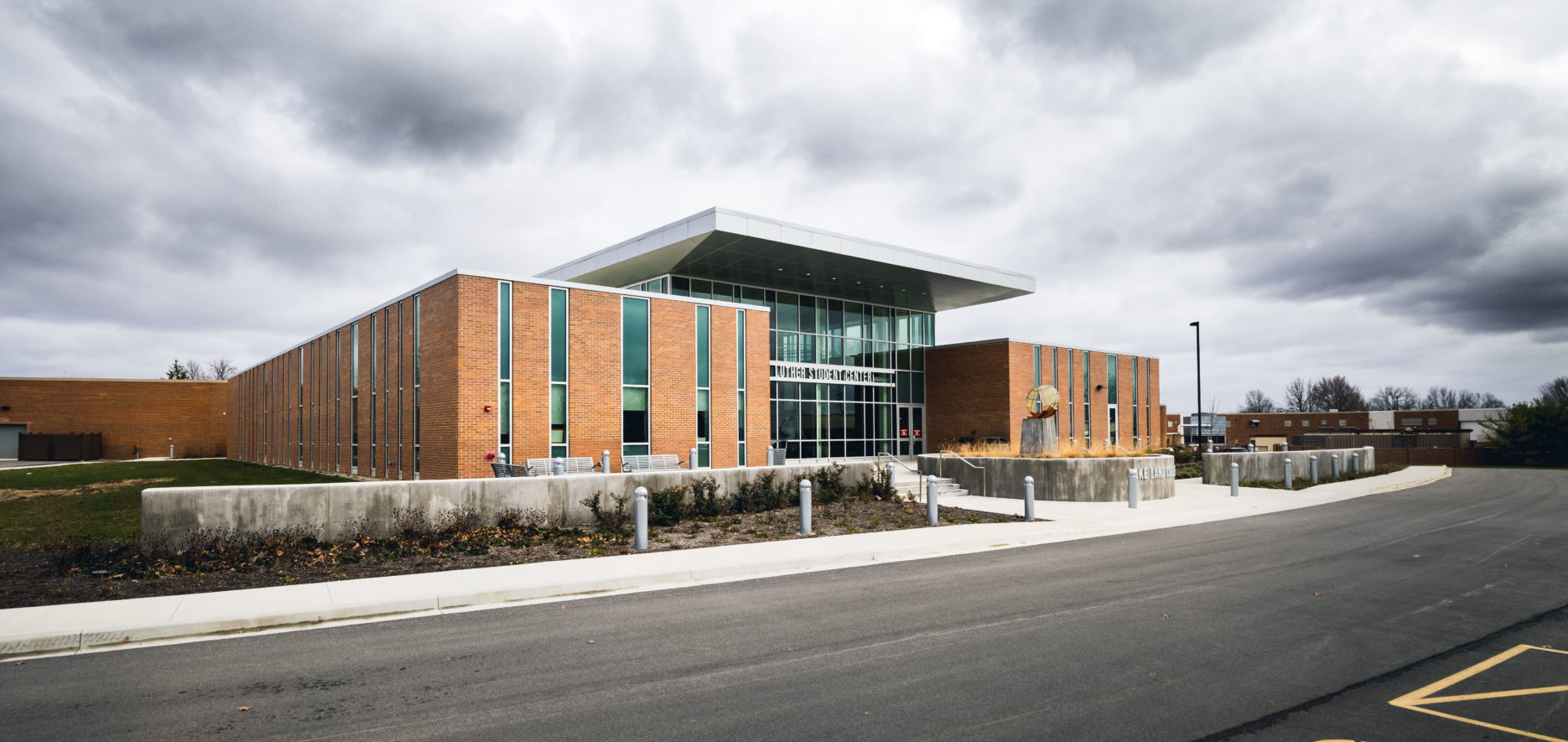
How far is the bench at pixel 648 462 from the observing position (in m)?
24.6

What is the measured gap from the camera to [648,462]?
978 inches

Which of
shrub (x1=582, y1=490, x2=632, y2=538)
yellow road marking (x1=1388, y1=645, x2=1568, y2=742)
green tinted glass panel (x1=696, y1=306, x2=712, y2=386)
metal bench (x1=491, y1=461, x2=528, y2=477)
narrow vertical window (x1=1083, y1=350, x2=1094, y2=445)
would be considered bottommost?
yellow road marking (x1=1388, y1=645, x2=1568, y2=742)

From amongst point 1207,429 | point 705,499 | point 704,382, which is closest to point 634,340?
point 704,382

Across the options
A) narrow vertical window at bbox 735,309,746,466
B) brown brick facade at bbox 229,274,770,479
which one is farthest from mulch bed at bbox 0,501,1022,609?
narrow vertical window at bbox 735,309,746,466

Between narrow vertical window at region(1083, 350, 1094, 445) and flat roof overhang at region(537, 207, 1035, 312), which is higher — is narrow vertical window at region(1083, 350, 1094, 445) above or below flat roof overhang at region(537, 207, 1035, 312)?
below

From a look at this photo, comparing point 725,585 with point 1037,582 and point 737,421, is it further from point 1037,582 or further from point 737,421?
point 737,421

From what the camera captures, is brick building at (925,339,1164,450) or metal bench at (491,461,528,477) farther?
brick building at (925,339,1164,450)

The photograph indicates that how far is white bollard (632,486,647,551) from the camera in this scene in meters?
12.4

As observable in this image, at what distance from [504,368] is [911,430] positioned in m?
24.3

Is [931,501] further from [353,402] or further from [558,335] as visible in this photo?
[353,402]

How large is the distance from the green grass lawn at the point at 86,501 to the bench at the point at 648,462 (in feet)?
28.3

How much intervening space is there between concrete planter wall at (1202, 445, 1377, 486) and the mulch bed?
16.1 metres

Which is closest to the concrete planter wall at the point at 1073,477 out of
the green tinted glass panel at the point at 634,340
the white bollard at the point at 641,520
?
the green tinted glass panel at the point at 634,340

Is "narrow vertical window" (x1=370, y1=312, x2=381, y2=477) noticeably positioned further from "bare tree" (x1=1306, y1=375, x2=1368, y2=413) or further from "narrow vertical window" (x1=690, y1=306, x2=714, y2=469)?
"bare tree" (x1=1306, y1=375, x2=1368, y2=413)
